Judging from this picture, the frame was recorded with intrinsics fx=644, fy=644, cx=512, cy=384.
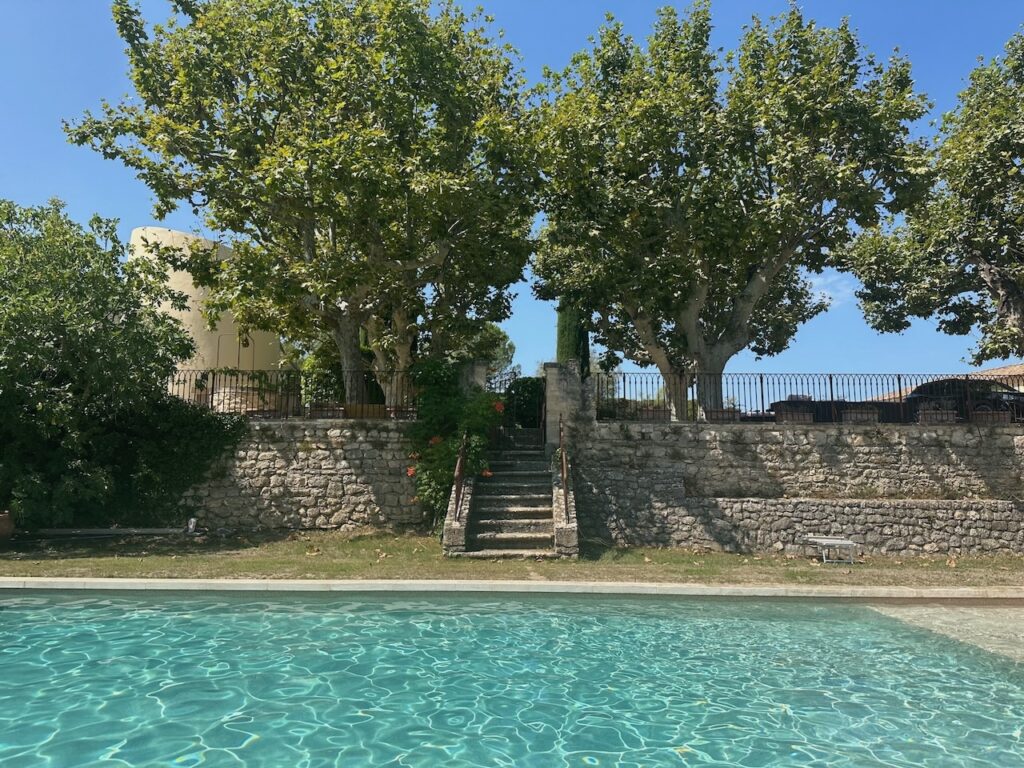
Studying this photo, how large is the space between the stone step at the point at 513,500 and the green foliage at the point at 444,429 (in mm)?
788

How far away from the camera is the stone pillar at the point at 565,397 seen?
15961 millimetres

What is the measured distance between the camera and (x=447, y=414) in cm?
1567

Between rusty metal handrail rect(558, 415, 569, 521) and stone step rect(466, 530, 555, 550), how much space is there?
642mm

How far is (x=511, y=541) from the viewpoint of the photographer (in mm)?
12914

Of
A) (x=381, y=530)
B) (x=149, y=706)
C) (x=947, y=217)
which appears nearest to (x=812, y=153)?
(x=947, y=217)

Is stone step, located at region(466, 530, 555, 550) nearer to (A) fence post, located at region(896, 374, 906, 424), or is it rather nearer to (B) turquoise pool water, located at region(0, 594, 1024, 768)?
(B) turquoise pool water, located at region(0, 594, 1024, 768)

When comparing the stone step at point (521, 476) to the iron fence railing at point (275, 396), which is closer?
the stone step at point (521, 476)

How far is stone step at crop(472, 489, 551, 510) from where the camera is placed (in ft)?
46.4

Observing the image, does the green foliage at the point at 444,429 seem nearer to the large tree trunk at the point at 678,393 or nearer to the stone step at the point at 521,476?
the stone step at the point at 521,476

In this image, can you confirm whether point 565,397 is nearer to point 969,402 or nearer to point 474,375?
→ point 474,375

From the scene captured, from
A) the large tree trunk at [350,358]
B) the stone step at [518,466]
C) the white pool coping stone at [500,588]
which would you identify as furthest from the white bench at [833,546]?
the large tree trunk at [350,358]

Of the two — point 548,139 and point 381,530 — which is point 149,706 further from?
point 548,139

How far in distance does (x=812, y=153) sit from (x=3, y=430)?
19823 millimetres

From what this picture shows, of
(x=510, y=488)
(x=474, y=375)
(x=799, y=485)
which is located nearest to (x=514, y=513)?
(x=510, y=488)
